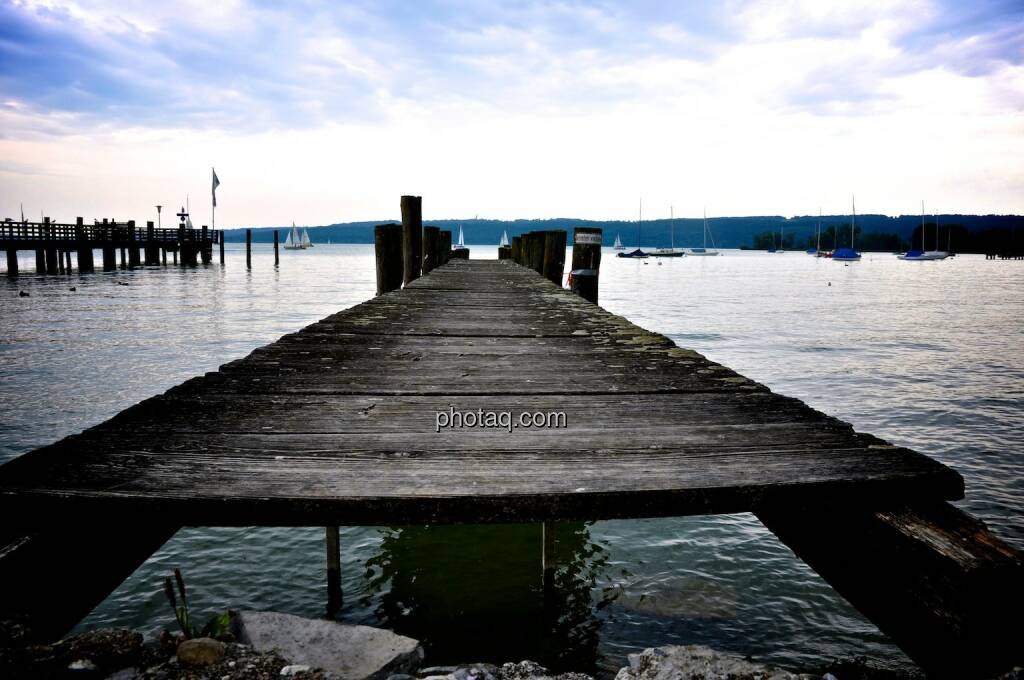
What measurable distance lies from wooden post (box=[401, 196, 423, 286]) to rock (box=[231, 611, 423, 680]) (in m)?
9.68

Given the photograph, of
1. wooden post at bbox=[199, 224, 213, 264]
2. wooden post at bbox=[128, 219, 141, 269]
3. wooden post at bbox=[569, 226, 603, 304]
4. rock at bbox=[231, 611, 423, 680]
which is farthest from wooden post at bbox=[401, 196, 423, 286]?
wooden post at bbox=[199, 224, 213, 264]

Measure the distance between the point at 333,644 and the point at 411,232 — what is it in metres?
10.5

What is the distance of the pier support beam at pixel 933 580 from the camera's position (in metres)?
1.37

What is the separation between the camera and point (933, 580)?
1460 mm

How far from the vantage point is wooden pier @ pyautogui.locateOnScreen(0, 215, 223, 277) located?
40.5 m

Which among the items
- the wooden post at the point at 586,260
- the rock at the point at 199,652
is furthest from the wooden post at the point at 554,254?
the rock at the point at 199,652

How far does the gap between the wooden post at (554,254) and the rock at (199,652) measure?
1200 cm

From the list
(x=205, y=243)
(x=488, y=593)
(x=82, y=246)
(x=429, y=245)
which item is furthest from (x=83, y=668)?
(x=205, y=243)

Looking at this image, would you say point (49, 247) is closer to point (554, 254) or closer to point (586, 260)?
point (554, 254)

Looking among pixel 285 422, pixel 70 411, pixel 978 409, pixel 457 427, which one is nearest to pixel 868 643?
pixel 457 427

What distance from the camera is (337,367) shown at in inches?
145

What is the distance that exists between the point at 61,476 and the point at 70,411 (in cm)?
1077

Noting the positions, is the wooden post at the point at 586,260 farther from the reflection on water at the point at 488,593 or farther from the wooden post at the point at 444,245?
the wooden post at the point at 444,245

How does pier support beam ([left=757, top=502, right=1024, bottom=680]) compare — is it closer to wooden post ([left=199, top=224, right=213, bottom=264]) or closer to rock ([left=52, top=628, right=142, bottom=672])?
rock ([left=52, top=628, right=142, bottom=672])
